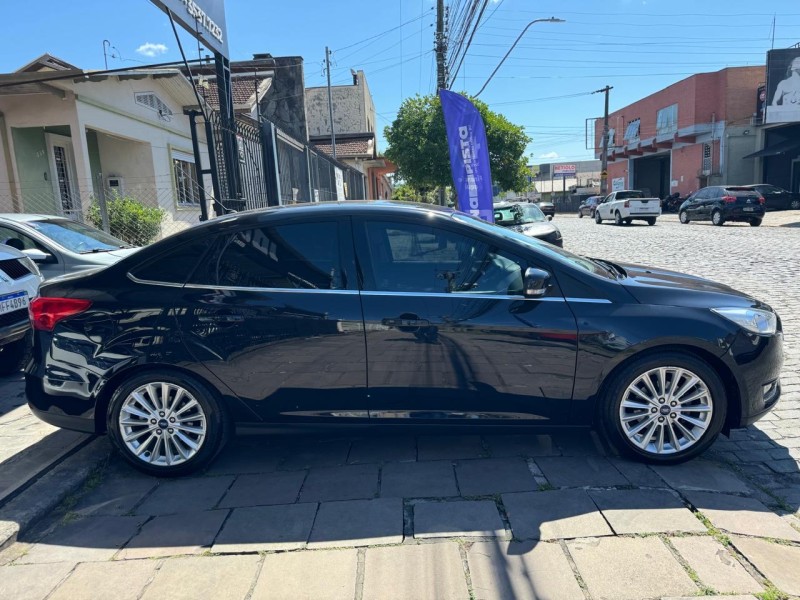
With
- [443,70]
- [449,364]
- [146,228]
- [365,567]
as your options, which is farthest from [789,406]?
[443,70]

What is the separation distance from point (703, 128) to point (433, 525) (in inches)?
1608

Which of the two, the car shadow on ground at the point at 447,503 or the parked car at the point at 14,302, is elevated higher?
the parked car at the point at 14,302

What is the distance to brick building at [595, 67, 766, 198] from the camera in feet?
115

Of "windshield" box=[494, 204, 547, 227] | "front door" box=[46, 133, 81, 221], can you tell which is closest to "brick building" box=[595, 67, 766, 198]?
"windshield" box=[494, 204, 547, 227]

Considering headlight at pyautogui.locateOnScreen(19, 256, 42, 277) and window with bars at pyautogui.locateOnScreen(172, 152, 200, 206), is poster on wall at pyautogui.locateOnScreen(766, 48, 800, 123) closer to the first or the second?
window with bars at pyautogui.locateOnScreen(172, 152, 200, 206)

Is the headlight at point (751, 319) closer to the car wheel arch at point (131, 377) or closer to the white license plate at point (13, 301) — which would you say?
the car wheel arch at point (131, 377)

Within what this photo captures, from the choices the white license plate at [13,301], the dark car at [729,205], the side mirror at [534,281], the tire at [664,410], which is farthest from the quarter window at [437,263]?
the dark car at [729,205]

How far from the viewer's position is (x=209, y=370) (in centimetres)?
331

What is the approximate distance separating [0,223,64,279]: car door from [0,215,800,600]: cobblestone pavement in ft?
12.3

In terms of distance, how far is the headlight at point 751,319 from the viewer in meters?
3.26

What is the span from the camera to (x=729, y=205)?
21.7 meters

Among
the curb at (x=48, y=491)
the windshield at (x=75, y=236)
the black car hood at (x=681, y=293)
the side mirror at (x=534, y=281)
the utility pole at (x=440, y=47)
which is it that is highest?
the utility pole at (x=440, y=47)

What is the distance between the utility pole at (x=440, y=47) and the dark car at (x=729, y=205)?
13.5 metres

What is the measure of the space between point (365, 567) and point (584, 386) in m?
1.58
